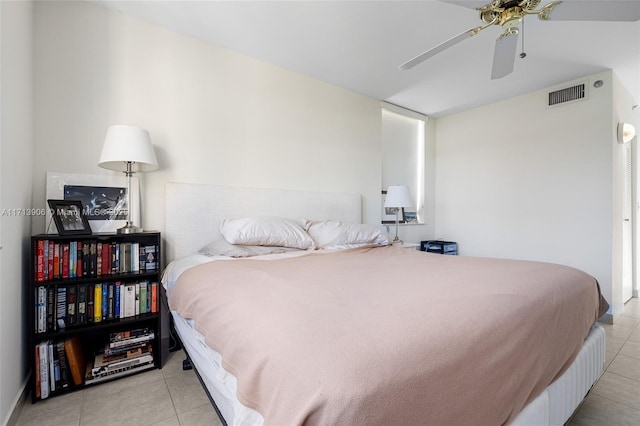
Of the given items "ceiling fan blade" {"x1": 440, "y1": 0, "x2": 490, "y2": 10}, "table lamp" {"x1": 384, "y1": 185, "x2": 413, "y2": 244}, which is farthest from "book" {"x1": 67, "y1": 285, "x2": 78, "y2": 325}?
"table lamp" {"x1": 384, "y1": 185, "x2": 413, "y2": 244}

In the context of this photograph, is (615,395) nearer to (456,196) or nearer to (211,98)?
(456,196)

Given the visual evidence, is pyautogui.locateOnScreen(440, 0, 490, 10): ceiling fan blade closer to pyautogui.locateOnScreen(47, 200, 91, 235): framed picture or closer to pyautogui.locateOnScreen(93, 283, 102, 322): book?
pyautogui.locateOnScreen(47, 200, 91, 235): framed picture

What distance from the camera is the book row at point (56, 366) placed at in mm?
1539

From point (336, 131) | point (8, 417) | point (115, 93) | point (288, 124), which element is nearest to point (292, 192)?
point (288, 124)

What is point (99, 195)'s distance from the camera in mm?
2010

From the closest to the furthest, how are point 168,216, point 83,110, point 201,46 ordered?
point 83,110 < point 168,216 < point 201,46

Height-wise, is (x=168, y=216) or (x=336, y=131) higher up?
(x=336, y=131)

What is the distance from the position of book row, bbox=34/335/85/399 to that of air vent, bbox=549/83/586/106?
4.84m

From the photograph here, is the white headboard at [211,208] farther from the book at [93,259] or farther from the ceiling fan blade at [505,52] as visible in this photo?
the ceiling fan blade at [505,52]

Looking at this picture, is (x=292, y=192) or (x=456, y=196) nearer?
(x=292, y=192)

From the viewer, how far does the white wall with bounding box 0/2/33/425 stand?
4.26 feet

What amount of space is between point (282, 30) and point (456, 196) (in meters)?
3.25

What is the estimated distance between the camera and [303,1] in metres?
2.00

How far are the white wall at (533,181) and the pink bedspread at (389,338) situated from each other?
2111 mm
